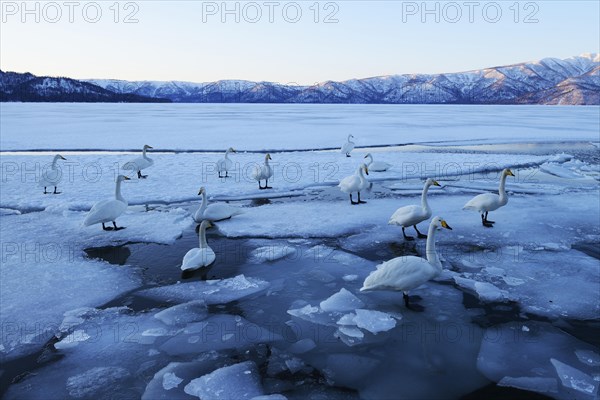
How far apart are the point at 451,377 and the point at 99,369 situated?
12.1 ft

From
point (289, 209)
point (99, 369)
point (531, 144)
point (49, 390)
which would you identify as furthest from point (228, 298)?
point (531, 144)

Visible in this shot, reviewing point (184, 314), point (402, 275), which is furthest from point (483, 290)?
point (184, 314)

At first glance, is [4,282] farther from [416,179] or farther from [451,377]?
[416,179]

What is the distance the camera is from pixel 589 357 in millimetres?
4453

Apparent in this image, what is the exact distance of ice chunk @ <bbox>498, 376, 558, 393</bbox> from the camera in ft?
13.2

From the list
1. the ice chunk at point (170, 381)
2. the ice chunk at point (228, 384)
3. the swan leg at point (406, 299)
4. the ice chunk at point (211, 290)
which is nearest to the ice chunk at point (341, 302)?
the swan leg at point (406, 299)

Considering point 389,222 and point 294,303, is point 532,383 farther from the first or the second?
point 389,222

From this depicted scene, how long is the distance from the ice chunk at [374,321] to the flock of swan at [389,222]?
0.32 m

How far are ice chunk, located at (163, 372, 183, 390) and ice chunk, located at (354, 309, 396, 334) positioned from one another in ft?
7.29

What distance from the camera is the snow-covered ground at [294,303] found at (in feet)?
13.9

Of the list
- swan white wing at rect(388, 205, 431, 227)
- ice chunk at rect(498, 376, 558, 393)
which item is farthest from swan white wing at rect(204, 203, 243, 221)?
ice chunk at rect(498, 376, 558, 393)

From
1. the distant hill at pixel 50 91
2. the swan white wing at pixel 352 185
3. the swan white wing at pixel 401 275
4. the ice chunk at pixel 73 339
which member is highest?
the distant hill at pixel 50 91

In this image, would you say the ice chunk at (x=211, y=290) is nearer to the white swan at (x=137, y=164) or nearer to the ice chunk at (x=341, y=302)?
the ice chunk at (x=341, y=302)

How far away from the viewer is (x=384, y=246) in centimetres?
795
